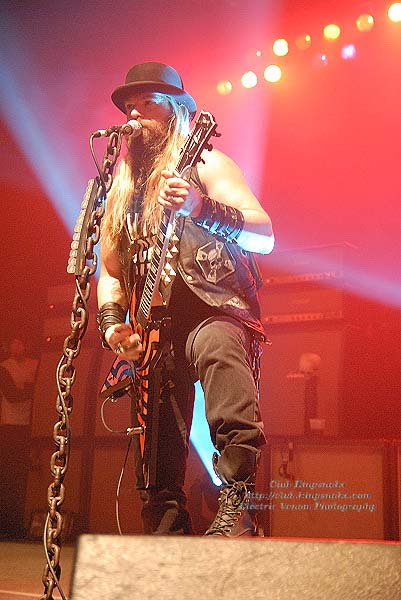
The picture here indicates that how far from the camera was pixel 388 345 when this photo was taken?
5.09m

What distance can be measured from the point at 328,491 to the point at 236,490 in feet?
7.11

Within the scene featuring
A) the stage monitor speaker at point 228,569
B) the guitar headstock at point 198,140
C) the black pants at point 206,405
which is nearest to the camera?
the stage monitor speaker at point 228,569

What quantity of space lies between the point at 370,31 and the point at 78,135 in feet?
7.73

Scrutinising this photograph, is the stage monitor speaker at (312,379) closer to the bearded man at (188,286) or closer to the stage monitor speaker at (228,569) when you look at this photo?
the bearded man at (188,286)

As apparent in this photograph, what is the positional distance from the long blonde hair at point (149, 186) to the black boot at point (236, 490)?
900 mm

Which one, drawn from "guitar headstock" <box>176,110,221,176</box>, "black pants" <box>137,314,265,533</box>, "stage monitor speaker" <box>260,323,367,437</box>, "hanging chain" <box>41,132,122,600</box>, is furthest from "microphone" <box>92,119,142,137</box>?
"stage monitor speaker" <box>260,323,367,437</box>

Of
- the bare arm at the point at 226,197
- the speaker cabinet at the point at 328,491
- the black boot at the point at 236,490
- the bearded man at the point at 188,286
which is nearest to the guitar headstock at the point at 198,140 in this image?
the bearded man at the point at 188,286

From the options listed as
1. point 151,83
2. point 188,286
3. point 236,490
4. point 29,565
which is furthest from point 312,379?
point 236,490

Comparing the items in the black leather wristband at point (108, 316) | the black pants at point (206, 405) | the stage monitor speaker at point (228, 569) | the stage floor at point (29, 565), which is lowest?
the stage floor at point (29, 565)

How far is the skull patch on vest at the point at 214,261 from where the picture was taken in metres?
2.44

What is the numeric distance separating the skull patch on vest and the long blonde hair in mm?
234

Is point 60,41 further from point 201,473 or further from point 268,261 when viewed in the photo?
point 201,473

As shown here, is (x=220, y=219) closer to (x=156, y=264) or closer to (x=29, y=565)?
(x=156, y=264)

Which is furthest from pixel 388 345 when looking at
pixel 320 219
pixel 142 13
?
pixel 142 13
